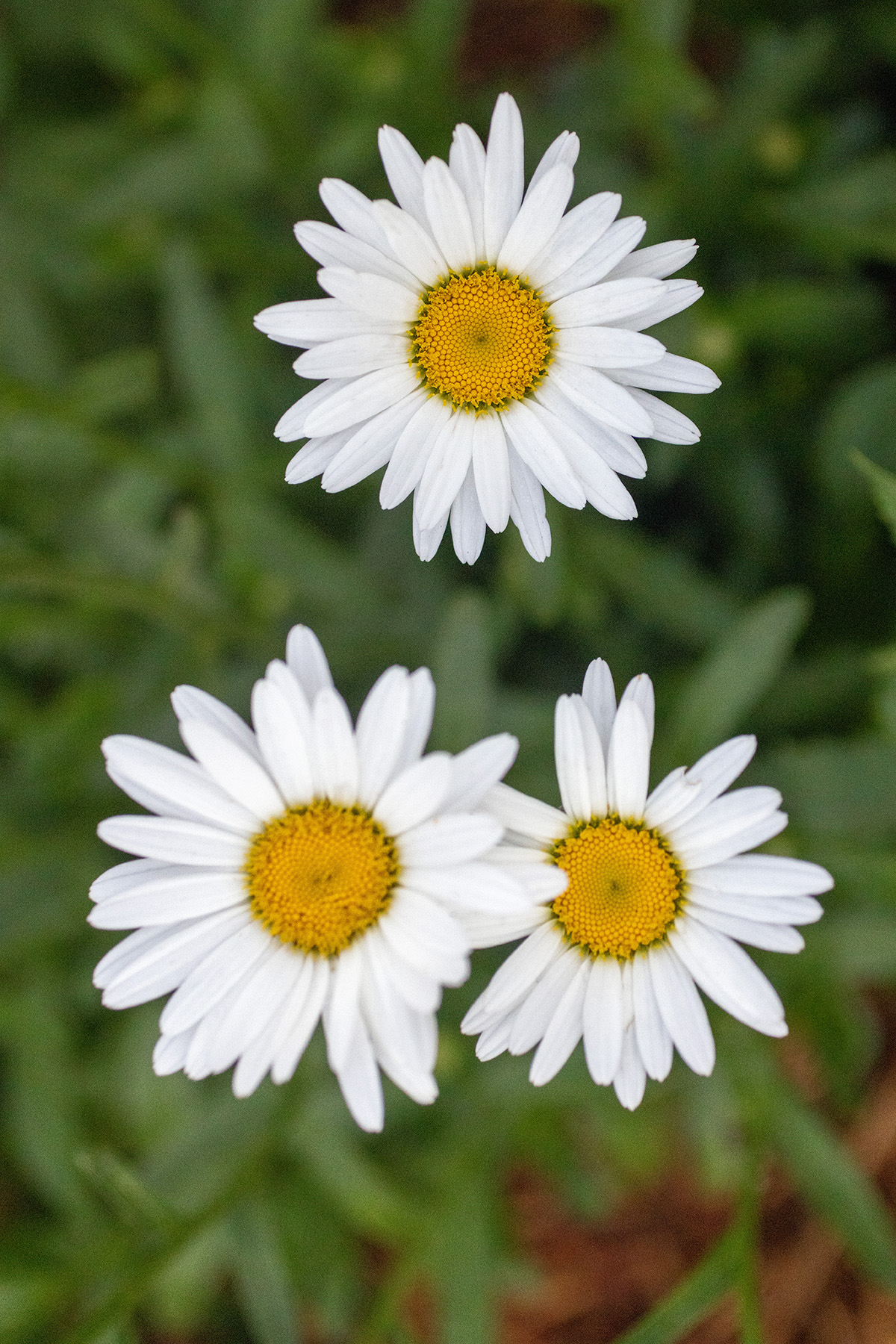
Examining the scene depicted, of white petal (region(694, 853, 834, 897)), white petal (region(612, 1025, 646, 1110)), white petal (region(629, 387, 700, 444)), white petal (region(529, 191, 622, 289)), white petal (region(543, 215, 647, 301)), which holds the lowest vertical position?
white petal (region(612, 1025, 646, 1110))

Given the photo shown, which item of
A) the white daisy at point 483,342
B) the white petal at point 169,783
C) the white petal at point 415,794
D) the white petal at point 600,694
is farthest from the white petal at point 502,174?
the white petal at point 169,783

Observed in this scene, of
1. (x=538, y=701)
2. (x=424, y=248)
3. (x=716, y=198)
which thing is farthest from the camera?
(x=716, y=198)

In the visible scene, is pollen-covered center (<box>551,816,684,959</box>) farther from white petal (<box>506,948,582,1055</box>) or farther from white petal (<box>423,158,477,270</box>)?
white petal (<box>423,158,477,270</box>)

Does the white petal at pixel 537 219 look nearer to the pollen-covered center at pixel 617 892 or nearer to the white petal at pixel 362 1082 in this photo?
the pollen-covered center at pixel 617 892

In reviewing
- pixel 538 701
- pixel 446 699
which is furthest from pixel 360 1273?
pixel 446 699

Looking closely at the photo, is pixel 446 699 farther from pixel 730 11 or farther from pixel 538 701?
pixel 730 11

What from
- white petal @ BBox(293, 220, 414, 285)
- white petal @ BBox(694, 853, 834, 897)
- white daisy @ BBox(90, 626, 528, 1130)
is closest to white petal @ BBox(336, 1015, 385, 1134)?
white daisy @ BBox(90, 626, 528, 1130)

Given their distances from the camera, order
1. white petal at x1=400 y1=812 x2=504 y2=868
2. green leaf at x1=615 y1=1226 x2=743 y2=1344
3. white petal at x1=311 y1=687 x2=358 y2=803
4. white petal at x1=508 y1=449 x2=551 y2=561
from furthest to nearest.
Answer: green leaf at x1=615 y1=1226 x2=743 y2=1344 → white petal at x1=508 y1=449 x2=551 y2=561 → white petal at x1=311 y1=687 x2=358 y2=803 → white petal at x1=400 y1=812 x2=504 y2=868
